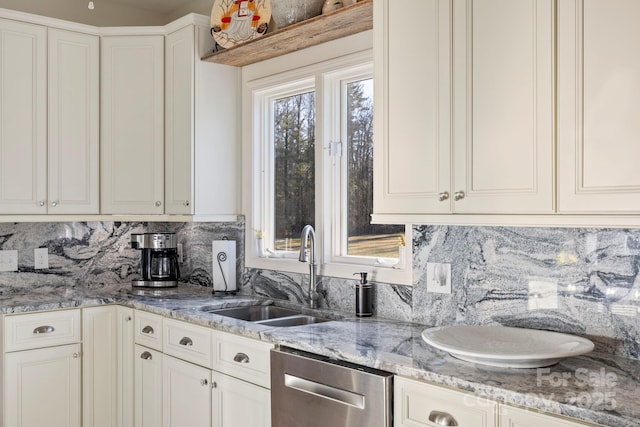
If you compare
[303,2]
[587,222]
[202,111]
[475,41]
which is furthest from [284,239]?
[587,222]

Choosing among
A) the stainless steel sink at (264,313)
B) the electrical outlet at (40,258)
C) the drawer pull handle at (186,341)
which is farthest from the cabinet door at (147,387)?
the electrical outlet at (40,258)

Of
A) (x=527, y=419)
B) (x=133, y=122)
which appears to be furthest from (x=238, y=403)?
(x=133, y=122)

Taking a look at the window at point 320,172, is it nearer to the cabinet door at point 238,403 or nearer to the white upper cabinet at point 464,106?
the white upper cabinet at point 464,106

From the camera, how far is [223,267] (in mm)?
3250

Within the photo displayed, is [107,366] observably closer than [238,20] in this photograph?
No

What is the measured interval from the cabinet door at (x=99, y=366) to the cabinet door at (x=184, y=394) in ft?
1.54

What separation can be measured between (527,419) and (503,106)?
0.89 m

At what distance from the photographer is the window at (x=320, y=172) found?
2.76 m

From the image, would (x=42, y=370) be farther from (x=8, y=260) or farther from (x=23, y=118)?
(x=23, y=118)

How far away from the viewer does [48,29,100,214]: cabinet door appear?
10.7ft

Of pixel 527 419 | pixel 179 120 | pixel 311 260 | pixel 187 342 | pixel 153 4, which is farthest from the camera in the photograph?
pixel 153 4

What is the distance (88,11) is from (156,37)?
0.65 meters

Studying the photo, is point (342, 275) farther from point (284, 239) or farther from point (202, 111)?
point (202, 111)

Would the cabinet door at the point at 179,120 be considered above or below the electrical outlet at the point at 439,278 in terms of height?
above
